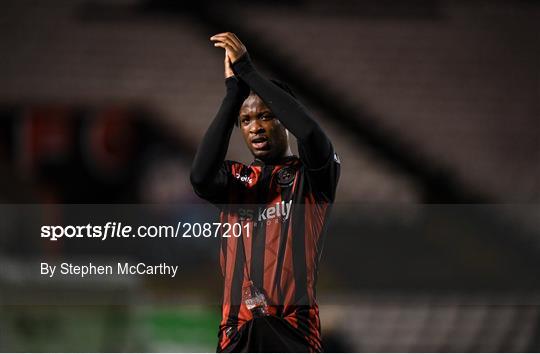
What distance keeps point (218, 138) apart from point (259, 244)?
28 centimetres

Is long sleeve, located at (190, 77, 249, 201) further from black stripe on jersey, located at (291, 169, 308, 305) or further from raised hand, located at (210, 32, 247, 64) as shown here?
black stripe on jersey, located at (291, 169, 308, 305)

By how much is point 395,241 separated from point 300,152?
255 centimetres

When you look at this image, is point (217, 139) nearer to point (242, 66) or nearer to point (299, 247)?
point (242, 66)

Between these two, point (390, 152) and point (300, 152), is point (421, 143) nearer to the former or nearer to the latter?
point (390, 152)

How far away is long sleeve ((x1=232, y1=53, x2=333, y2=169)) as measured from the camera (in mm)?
1642

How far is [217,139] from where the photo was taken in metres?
1.69

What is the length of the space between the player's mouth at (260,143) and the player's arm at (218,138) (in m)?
0.08

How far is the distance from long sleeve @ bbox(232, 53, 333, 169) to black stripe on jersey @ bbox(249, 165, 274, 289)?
17cm

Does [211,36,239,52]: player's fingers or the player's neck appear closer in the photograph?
[211,36,239,52]: player's fingers

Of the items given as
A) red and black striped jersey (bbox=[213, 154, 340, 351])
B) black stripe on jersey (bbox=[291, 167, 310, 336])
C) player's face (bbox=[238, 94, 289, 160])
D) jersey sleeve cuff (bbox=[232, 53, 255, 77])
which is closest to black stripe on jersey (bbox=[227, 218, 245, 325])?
red and black striped jersey (bbox=[213, 154, 340, 351])

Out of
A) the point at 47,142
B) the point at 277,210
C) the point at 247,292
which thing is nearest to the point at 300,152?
the point at 277,210

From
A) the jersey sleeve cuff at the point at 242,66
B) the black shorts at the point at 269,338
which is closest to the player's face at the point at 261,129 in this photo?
the jersey sleeve cuff at the point at 242,66

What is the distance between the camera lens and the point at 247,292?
1.71m

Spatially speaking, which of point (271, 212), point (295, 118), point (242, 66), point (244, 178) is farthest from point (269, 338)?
point (242, 66)
